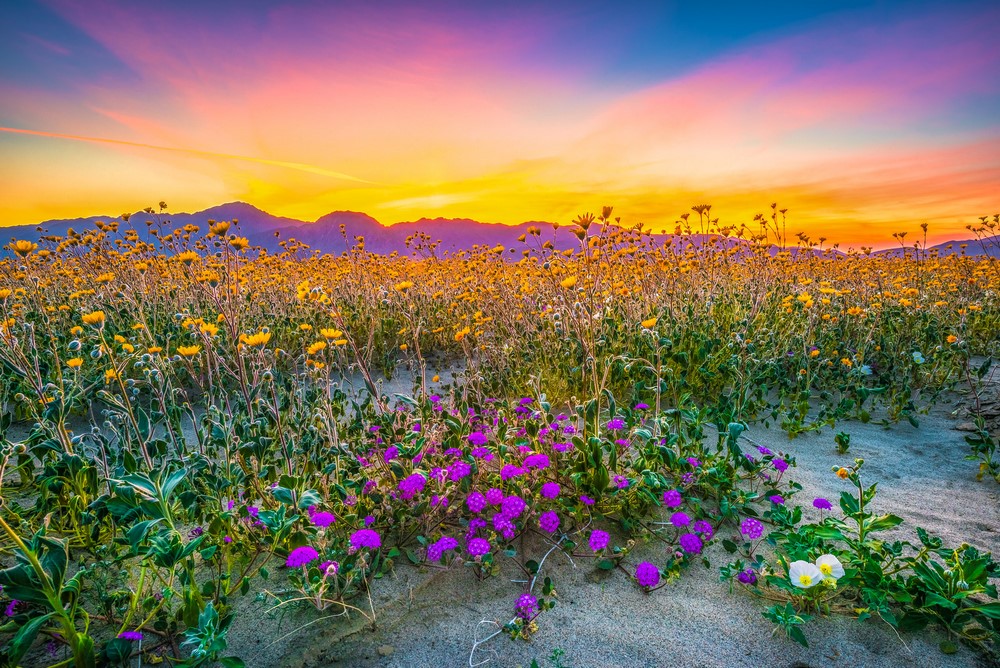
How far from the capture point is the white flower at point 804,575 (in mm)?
1852

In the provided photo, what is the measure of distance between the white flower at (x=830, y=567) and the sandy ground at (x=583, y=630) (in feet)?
0.90

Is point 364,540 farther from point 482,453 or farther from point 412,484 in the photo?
point 482,453

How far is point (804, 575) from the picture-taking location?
6.15 ft

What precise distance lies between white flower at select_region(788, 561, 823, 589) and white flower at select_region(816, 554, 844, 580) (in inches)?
1.2

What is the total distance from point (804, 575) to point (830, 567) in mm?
109

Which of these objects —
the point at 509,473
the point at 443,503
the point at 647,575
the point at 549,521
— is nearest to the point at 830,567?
the point at 647,575

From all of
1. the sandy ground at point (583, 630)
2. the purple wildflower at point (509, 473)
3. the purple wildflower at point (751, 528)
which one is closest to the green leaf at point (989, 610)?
the sandy ground at point (583, 630)

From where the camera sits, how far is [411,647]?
6.26 ft

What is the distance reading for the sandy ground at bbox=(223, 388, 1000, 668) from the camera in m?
1.83

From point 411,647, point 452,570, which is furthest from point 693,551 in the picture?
point 411,647

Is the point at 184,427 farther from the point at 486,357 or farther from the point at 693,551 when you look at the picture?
the point at 693,551

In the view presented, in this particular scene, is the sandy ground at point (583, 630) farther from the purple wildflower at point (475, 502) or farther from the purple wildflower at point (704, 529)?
the purple wildflower at point (475, 502)

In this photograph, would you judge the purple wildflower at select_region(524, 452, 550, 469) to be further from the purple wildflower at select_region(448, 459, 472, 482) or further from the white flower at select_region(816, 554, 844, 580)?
the white flower at select_region(816, 554, 844, 580)

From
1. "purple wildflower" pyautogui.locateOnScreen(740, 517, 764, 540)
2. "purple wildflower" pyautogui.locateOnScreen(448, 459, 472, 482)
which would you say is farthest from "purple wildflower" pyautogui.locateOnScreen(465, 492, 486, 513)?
"purple wildflower" pyautogui.locateOnScreen(740, 517, 764, 540)
